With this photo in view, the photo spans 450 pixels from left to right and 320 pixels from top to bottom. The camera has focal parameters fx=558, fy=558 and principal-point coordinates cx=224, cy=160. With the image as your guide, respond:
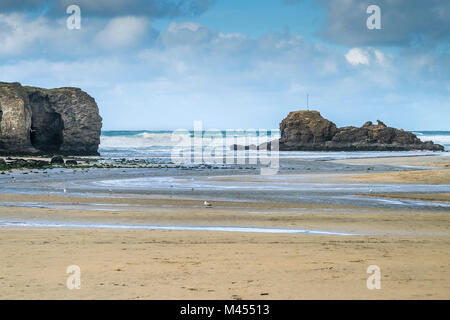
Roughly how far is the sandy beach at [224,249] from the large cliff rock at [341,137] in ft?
234

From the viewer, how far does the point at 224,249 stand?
10883 millimetres

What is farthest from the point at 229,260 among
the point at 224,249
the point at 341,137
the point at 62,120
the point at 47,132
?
the point at 341,137

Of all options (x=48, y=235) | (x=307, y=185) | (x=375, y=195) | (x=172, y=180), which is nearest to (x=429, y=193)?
(x=375, y=195)

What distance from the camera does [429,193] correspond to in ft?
79.7

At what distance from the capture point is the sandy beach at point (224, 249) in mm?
7754

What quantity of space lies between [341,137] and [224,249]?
278 feet

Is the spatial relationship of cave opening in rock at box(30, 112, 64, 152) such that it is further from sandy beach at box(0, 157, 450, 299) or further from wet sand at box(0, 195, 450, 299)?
wet sand at box(0, 195, 450, 299)

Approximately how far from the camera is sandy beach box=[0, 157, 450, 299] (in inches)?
305

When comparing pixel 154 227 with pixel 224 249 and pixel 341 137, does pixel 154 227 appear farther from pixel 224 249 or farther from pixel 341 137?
pixel 341 137

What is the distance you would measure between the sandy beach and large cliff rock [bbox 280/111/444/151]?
7118cm

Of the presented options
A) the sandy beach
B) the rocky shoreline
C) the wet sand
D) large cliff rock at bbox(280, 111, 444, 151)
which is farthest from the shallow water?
large cliff rock at bbox(280, 111, 444, 151)

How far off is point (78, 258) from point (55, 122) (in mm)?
57135

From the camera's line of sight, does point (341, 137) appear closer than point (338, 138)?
Yes

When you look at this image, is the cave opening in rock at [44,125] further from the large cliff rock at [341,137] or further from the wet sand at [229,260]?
the wet sand at [229,260]
